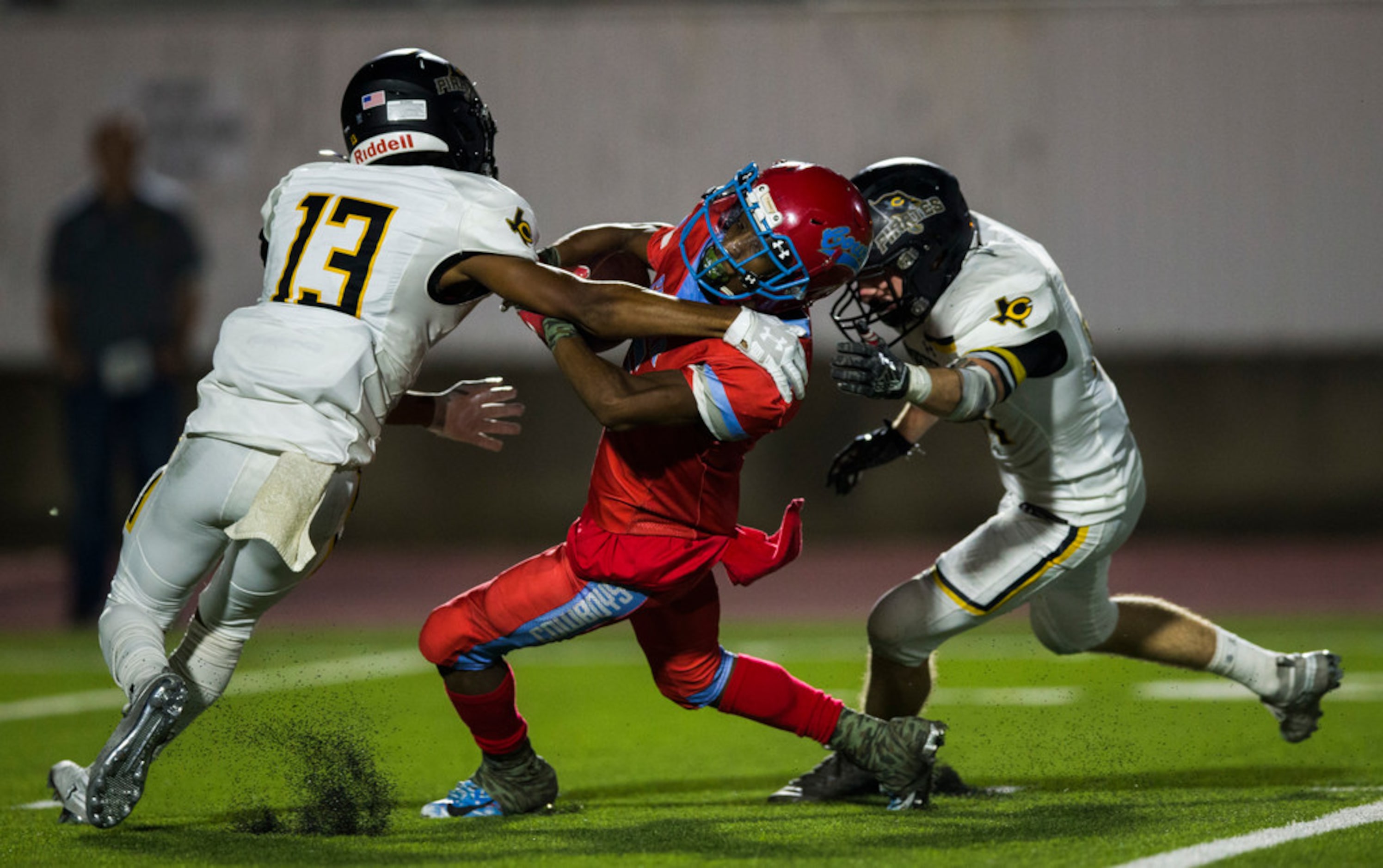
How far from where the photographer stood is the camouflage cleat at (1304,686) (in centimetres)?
453

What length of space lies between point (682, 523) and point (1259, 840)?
146 cm

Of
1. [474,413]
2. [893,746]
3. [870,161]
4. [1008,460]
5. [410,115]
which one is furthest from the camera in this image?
[870,161]

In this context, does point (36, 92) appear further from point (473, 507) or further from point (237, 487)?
point (237, 487)

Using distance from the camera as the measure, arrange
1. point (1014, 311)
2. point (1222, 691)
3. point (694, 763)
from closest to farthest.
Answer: point (1014, 311), point (694, 763), point (1222, 691)

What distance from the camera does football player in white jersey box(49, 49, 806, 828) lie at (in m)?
3.53

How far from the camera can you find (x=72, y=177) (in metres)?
12.3

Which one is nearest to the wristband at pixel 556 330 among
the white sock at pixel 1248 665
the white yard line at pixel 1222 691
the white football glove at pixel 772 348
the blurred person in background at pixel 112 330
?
the white football glove at pixel 772 348

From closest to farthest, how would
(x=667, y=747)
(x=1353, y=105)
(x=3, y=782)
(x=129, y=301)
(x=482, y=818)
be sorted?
(x=482, y=818)
(x=3, y=782)
(x=667, y=747)
(x=129, y=301)
(x=1353, y=105)

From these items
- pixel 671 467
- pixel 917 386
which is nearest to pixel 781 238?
pixel 917 386

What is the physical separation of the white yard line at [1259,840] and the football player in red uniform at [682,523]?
71 cm

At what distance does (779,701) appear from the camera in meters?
3.96

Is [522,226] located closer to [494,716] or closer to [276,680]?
[494,716]

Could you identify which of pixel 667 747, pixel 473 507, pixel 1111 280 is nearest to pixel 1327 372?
pixel 1111 280

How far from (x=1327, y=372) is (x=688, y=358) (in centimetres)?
967
